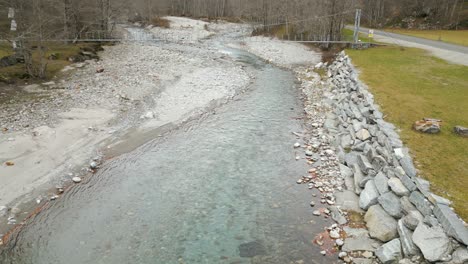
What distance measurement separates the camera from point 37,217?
902 cm

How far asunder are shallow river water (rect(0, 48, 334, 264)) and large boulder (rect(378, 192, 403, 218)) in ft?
5.85

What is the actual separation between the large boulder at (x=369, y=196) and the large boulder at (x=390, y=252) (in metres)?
1.65

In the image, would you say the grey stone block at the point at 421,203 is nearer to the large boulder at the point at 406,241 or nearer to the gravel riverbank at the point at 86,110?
the large boulder at the point at 406,241

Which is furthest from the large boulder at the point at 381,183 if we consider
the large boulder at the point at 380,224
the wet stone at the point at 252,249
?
the wet stone at the point at 252,249

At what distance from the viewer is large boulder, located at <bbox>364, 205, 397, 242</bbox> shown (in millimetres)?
7766

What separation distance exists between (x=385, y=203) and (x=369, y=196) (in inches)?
24.2

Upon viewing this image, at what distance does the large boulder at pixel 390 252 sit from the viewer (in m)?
7.01

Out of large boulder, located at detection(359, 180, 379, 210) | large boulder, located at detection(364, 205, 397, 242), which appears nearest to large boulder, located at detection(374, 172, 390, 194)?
large boulder, located at detection(359, 180, 379, 210)

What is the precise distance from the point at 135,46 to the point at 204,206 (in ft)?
106

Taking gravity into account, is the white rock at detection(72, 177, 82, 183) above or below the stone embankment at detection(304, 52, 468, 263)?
below

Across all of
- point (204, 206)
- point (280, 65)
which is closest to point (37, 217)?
point (204, 206)

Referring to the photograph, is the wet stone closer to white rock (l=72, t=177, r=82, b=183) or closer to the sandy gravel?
white rock (l=72, t=177, r=82, b=183)

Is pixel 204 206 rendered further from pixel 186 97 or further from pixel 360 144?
pixel 186 97

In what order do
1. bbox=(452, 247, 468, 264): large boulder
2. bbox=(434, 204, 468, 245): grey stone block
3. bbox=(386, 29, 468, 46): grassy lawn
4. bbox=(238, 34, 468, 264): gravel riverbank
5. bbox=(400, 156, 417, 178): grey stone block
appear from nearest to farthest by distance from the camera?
bbox=(452, 247, 468, 264): large boulder < bbox=(434, 204, 468, 245): grey stone block < bbox=(238, 34, 468, 264): gravel riverbank < bbox=(400, 156, 417, 178): grey stone block < bbox=(386, 29, 468, 46): grassy lawn
